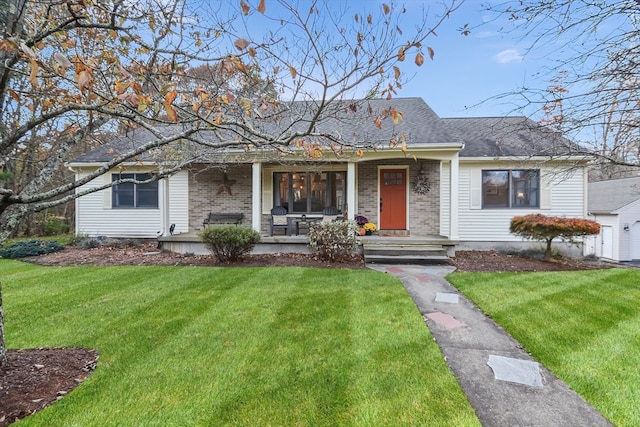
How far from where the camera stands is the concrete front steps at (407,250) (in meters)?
8.02

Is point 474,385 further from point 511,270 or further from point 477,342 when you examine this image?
point 511,270

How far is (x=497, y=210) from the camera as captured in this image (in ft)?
34.0

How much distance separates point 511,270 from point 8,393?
857 centimetres

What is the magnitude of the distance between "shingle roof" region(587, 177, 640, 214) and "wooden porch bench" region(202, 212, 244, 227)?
723 inches

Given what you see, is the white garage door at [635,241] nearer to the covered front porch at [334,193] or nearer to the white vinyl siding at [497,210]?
the white vinyl siding at [497,210]

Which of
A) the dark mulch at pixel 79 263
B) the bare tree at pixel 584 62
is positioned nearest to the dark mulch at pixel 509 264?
the dark mulch at pixel 79 263

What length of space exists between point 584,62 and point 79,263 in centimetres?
1132

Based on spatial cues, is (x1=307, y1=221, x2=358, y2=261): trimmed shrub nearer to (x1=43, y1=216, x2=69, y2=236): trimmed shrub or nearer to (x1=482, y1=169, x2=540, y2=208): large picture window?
(x1=482, y1=169, x2=540, y2=208): large picture window

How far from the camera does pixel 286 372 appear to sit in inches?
115

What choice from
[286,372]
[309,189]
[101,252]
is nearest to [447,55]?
[286,372]

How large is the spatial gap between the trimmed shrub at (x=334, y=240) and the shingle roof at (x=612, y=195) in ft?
51.8

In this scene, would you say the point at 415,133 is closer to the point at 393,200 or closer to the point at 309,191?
the point at 393,200

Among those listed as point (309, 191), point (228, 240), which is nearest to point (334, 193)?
point (309, 191)

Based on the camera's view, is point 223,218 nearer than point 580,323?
No
